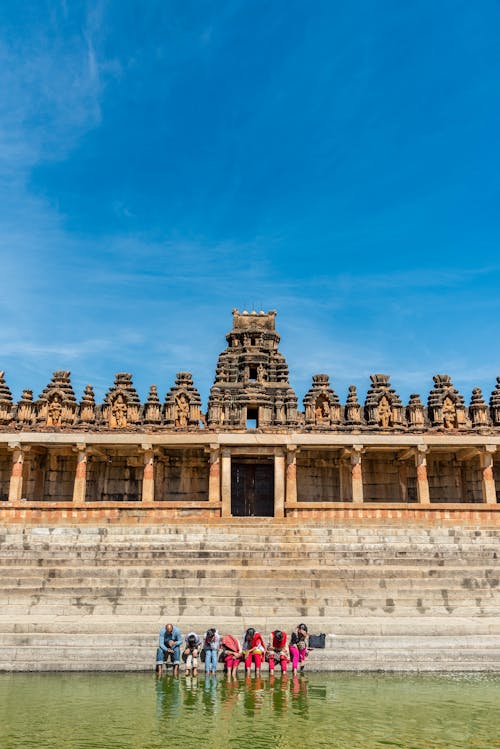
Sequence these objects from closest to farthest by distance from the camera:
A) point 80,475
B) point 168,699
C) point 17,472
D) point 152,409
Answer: point 168,699
point 17,472
point 80,475
point 152,409

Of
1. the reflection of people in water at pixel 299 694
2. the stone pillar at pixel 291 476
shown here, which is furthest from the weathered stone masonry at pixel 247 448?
the reflection of people in water at pixel 299 694

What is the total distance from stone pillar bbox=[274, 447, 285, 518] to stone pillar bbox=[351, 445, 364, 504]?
10.6ft

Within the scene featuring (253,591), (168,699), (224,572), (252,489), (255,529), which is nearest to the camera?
(168,699)

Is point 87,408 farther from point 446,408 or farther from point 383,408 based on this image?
point 446,408

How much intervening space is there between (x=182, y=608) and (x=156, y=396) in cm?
1479

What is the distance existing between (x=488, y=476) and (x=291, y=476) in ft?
29.4

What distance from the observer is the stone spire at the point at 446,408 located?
28.7 m

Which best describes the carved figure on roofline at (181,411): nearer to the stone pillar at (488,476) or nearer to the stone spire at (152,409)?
the stone spire at (152,409)

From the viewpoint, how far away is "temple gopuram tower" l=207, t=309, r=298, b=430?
92.1 ft

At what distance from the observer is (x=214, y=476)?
88.3 ft

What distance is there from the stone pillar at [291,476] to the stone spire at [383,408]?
4.12m

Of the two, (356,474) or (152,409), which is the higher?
(152,409)

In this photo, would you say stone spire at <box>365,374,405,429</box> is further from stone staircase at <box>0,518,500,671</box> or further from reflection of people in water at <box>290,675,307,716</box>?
reflection of people in water at <box>290,675,307,716</box>

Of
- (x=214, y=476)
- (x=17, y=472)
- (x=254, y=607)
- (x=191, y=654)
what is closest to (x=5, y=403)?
(x=17, y=472)
